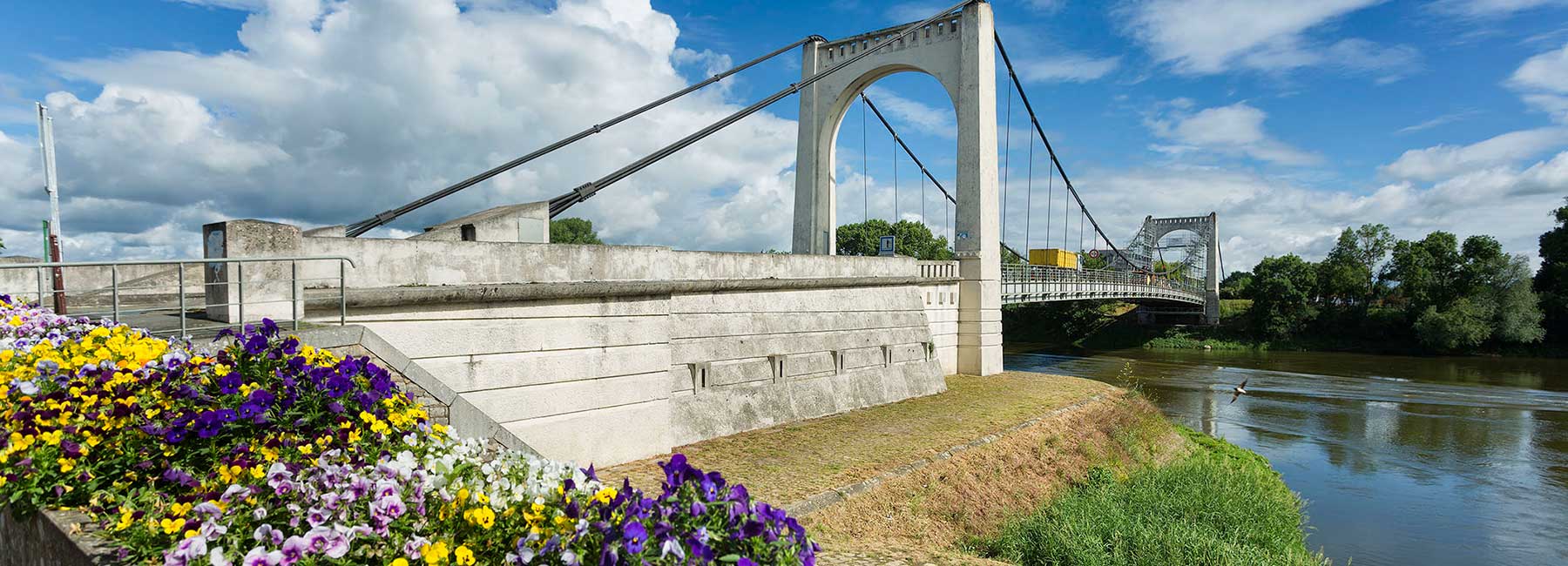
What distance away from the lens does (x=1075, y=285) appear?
22656mm

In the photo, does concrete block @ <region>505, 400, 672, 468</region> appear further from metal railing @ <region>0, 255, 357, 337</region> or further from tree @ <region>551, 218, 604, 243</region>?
tree @ <region>551, 218, 604, 243</region>

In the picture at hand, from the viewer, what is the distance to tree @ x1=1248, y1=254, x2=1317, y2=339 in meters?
36.2

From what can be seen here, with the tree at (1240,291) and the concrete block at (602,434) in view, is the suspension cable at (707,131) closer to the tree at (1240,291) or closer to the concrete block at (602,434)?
the concrete block at (602,434)

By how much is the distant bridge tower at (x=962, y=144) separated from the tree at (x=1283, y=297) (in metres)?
26.4

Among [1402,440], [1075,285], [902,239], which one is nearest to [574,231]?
[902,239]

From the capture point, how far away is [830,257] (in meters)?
12.3

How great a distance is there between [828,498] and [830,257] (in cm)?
573

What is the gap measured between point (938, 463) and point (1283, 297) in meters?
35.3

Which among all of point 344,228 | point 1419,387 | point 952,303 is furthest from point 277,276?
point 1419,387

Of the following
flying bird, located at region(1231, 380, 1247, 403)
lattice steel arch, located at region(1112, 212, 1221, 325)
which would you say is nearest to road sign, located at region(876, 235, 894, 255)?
flying bird, located at region(1231, 380, 1247, 403)

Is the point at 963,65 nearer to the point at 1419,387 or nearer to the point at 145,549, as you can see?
the point at 145,549

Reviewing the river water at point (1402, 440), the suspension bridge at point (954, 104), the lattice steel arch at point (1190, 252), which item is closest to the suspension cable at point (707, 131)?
the suspension bridge at point (954, 104)

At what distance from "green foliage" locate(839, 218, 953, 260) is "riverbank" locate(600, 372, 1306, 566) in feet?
106

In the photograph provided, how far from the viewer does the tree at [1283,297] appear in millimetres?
36250
